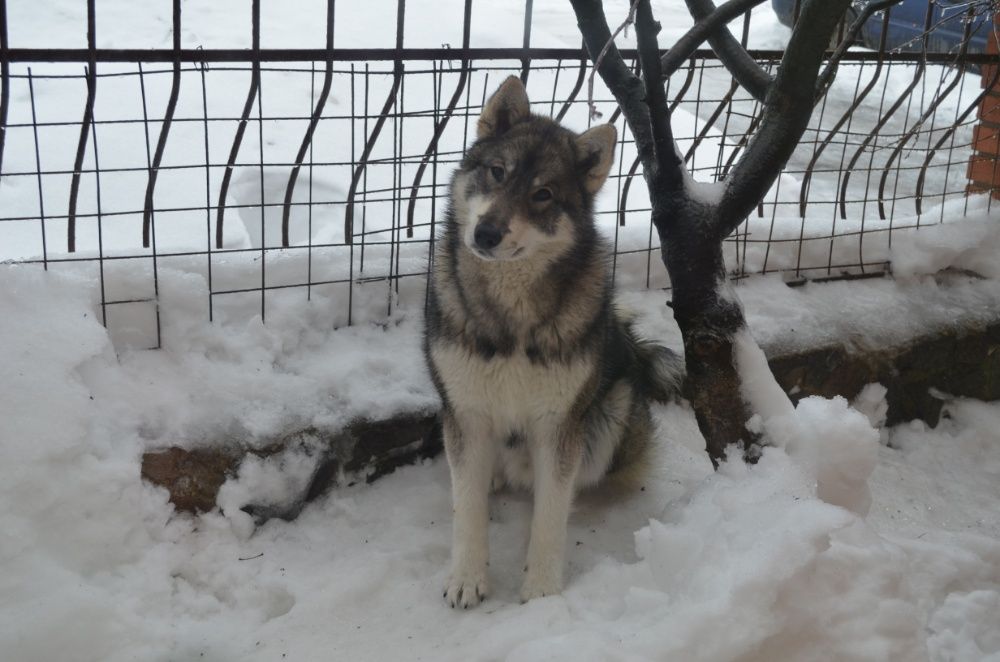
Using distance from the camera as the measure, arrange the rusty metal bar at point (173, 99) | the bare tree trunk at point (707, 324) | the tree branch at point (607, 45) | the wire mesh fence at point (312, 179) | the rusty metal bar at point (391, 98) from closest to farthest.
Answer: the tree branch at point (607, 45) < the bare tree trunk at point (707, 324) < the rusty metal bar at point (173, 99) < the wire mesh fence at point (312, 179) < the rusty metal bar at point (391, 98)

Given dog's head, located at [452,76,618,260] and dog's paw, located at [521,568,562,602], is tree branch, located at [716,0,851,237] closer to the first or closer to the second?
dog's head, located at [452,76,618,260]

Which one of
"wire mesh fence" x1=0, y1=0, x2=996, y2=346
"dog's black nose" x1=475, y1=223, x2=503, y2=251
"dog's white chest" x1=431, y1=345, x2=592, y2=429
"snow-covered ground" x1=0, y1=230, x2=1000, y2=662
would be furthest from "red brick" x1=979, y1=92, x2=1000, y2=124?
"dog's black nose" x1=475, y1=223, x2=503, y2=251

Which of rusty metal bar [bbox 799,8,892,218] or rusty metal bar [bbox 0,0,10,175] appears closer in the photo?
rusty metal bar [bbox 0,0,10,175]

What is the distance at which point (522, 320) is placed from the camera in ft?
9.38

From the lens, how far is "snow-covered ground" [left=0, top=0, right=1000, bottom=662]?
2.38 meters

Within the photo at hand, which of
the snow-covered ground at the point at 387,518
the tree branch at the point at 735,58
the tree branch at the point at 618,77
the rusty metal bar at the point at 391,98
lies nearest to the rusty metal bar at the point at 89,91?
the snow-covered ground at the point at 387,518

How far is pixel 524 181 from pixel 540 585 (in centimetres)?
136

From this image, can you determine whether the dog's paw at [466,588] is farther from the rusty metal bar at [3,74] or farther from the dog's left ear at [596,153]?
the rusty metal bar at [3,74]

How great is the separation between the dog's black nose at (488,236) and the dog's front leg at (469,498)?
649 mm

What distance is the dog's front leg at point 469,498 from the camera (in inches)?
117

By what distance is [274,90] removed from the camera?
26.6 feet

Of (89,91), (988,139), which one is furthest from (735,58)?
(988,139)

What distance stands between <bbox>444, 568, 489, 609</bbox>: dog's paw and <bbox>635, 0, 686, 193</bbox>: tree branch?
1526mm

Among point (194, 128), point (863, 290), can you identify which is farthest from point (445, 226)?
point (194, 128)
